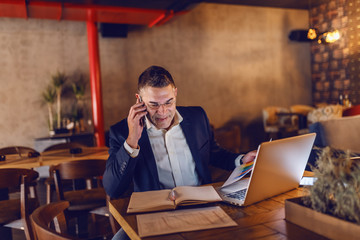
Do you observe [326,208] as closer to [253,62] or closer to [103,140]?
A: [103,140]

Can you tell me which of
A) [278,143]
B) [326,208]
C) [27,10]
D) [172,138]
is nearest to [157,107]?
[172,138]

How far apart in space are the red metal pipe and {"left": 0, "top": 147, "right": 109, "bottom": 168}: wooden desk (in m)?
2.25

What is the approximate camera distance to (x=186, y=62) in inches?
293

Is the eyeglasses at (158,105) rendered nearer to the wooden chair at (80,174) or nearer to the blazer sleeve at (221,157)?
the blazer sleeve at (221,157)

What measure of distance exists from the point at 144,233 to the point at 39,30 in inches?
242

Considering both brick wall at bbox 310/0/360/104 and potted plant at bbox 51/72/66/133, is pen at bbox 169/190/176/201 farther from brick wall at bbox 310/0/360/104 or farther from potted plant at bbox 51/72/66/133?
brick wall at bbox 310/0/360/104

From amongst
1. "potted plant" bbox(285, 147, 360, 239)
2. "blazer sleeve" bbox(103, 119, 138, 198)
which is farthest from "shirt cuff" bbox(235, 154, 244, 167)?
"potted plant" bbox(285, 147, 360, 239)

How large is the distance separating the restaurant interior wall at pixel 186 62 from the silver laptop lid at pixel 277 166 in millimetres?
5731

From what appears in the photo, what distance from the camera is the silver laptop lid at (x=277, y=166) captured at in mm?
1249

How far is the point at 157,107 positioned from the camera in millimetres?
1887

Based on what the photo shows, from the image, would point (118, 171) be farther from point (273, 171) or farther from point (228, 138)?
point (228, 138)

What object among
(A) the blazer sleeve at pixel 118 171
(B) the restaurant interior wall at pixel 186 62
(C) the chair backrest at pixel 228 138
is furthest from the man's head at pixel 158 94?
(B) the restaurant interior wall at pixel 186 62

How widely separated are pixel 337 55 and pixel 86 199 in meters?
7.40

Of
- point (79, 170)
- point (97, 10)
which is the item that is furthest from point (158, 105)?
point (97, 10)
